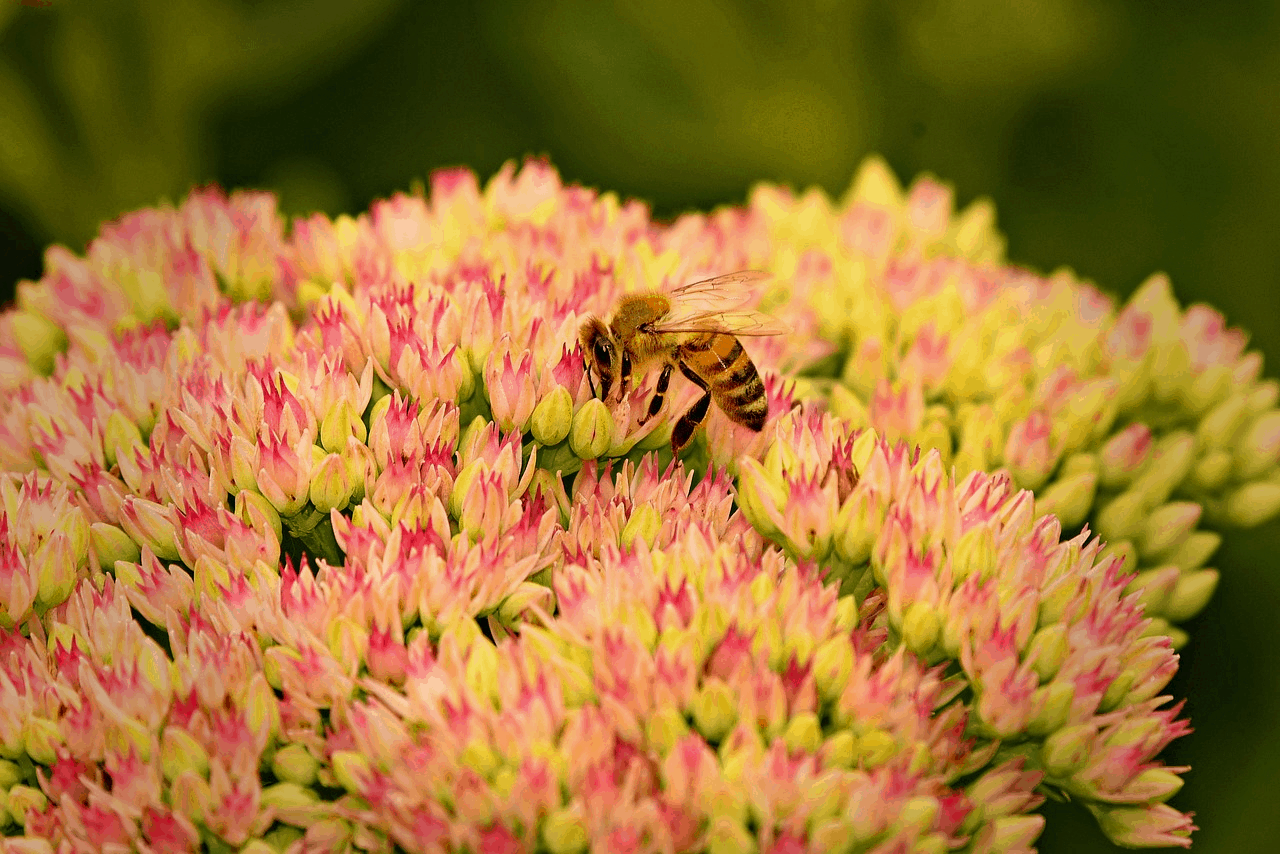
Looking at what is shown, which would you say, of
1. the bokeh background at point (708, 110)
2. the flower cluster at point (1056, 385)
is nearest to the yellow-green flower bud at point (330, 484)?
the flower cluster at point (1056, 385)

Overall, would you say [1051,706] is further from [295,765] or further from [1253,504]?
[1253,504]

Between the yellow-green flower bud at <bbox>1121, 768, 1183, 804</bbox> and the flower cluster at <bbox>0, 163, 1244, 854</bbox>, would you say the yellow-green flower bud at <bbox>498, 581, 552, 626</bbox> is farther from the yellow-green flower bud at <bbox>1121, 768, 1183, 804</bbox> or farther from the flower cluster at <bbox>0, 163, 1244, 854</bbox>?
the yellow-green flower bud at <bbox>1121, 768, 1183, 804</bbox>

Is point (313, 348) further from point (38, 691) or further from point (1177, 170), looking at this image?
point (1177, 170)

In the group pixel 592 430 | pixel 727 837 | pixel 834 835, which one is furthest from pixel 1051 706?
pixel 592 430

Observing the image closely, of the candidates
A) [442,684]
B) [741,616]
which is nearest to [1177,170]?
[741,616]

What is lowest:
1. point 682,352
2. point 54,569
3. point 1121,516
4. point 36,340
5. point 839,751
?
point 839,751

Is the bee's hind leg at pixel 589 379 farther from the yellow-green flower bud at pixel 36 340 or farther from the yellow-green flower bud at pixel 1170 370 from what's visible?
the yellow-green flower bud at pixel 1170 370
